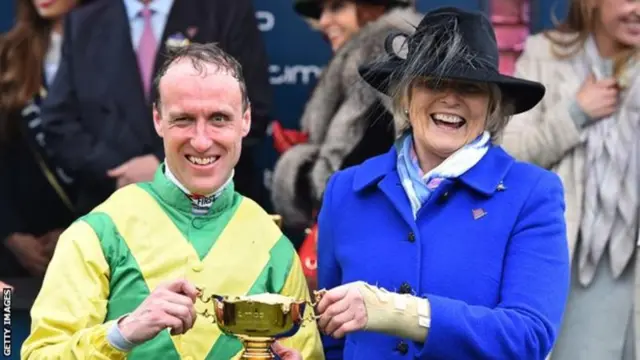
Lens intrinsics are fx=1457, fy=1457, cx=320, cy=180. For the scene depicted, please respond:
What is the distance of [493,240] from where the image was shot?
123 inches

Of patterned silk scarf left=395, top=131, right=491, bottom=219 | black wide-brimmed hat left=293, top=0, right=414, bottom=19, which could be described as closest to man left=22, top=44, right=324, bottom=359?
patterned silk scarf left=395, top=131, right=491, bottom=219

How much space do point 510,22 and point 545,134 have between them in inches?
20.9

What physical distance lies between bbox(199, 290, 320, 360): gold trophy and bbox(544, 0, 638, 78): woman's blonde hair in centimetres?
236

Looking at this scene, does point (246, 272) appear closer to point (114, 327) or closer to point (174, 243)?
point (174, 243)

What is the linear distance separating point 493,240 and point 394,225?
0.24m

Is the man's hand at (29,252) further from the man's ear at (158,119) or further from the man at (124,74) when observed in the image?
the man's ear at (158,119)

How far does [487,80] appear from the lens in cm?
315

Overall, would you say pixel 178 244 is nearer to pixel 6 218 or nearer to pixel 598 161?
pixel 598 161

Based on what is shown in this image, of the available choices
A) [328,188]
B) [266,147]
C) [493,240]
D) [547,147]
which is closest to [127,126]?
[266,147]

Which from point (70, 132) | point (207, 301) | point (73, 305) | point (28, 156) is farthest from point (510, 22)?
point (73, 305)

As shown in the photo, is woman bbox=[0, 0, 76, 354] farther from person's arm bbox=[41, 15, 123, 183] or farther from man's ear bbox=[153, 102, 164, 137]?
man's ear bbox=[153, 102, 164, 137]

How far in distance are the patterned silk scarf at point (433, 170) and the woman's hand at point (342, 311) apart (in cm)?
36

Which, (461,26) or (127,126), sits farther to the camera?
(127,126)

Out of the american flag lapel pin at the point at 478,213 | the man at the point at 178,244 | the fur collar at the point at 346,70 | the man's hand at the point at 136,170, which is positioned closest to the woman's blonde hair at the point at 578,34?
the fur collar at the point at 346,70
